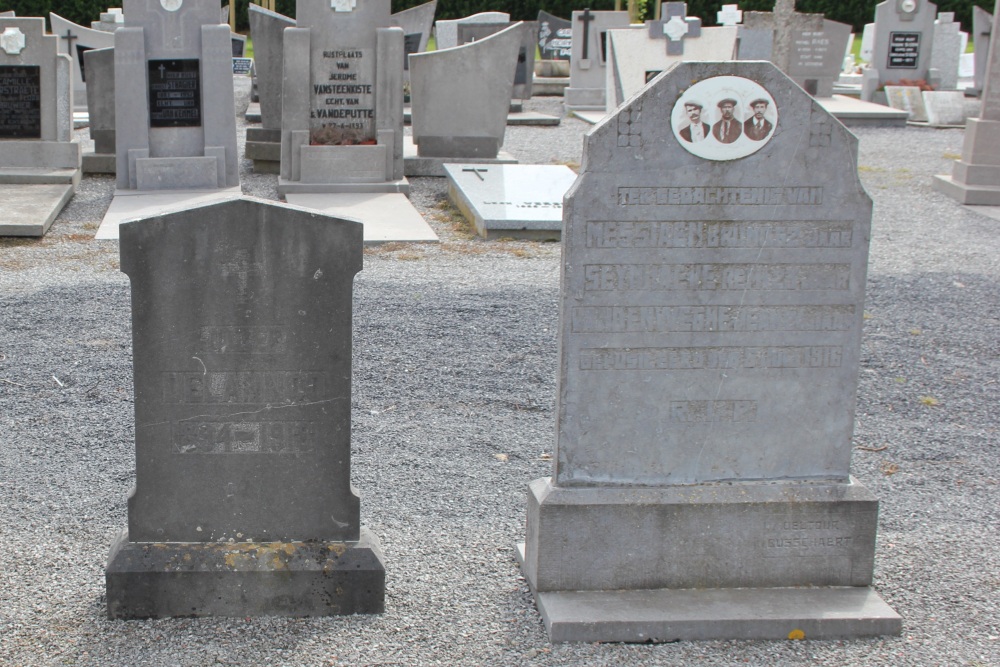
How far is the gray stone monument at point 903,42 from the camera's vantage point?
65.7 ft

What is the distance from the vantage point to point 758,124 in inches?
134

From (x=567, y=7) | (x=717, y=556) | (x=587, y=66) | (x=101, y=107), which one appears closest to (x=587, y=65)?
(x=587, y=66)

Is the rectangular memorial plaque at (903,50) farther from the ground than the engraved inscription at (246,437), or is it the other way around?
the rectangular memorial plaque at (903,50)

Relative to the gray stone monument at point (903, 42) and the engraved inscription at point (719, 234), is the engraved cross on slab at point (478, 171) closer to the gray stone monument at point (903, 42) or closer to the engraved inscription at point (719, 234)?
the engraved inscription at point (719, 234)

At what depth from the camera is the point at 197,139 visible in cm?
1088

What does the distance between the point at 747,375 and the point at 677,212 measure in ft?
1.87

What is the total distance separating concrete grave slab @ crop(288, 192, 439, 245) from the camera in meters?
9.19

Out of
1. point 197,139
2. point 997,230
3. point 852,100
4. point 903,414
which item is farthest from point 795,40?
point 903,414

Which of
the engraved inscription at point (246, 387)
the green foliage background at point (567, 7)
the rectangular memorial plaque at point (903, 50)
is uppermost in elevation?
the green foliage background at point (567, 7)

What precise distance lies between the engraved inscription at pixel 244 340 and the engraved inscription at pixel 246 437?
0.23 m

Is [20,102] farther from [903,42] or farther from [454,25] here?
[903,42]

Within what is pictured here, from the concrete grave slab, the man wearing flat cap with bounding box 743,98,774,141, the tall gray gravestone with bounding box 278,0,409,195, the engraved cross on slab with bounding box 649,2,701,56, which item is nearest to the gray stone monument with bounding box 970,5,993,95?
the engraved cross on slab with bounding box 649,2,701,56

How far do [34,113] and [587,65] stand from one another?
10.7m

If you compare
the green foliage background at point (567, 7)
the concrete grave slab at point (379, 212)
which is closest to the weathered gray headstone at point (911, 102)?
the concrete grave slab at point (379, 212)
